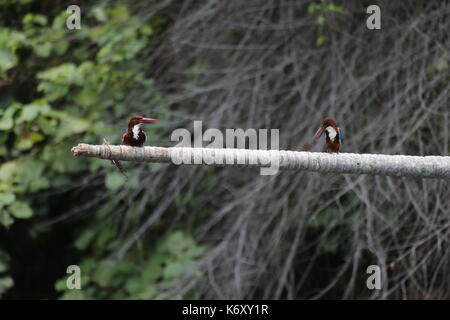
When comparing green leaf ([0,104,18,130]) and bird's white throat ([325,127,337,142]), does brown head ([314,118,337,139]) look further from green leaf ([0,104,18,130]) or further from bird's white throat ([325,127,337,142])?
green leaf ([0,104,18,130])

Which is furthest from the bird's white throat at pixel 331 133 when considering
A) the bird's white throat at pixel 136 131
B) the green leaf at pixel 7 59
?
the green leaf at pixel 7 59

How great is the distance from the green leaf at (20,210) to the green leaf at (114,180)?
0.41 metres

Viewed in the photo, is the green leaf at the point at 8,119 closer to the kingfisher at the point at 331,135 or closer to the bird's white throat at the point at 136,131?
the bird's white throat at the point at 136,131

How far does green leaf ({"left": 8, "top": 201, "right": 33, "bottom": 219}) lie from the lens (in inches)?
128

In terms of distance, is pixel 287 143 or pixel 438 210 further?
pixel 287 143

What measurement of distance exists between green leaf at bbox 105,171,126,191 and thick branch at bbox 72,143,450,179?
1540mm

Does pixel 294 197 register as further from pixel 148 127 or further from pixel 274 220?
pixel 148 127

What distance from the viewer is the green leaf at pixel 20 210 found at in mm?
3258

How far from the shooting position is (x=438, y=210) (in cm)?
300

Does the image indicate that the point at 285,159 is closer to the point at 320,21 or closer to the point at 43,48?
the point at 320,21

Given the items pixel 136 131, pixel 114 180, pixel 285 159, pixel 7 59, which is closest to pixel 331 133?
pixel 285 159

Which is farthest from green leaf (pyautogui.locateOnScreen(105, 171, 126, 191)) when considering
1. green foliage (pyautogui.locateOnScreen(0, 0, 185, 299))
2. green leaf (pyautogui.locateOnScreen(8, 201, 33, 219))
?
green leaf (pyautogui.locateOnScreen(8, 201, 33, 219))

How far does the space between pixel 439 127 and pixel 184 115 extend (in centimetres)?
127

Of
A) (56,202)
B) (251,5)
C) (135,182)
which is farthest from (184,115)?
(56,202)
